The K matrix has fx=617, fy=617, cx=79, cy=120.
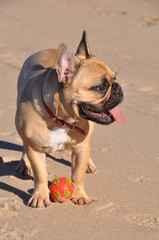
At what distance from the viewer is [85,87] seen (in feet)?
17.0

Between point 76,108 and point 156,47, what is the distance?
21.8 ft

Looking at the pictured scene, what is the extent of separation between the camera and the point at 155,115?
807 centimetres

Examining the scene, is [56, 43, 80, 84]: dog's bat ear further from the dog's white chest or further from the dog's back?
the dog's back

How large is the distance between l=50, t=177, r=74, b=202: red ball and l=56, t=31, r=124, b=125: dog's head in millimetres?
631

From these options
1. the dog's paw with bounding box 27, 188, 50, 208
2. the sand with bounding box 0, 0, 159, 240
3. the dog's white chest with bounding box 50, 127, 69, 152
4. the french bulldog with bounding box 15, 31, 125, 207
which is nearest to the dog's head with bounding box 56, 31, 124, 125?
the french bulldog with bounding box 15, 31, 125, 207

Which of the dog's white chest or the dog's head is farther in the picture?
the dog's white chest

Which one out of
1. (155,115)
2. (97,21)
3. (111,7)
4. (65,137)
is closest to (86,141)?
(65,137)

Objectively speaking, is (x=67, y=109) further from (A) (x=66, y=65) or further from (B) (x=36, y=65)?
(B) (x=36, y=65)

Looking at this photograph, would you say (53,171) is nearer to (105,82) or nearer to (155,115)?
(105,82)

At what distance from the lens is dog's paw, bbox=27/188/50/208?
5430mm

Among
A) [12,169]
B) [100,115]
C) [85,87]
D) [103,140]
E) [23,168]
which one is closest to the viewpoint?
[85,87]

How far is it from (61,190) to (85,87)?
0.95 meters

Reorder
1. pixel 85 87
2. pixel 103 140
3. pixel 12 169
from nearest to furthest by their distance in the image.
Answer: pixel 85 87 < pixel 12 169 < pixel 103 140

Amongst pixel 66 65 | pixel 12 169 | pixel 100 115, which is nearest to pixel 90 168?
pixel 12 169
